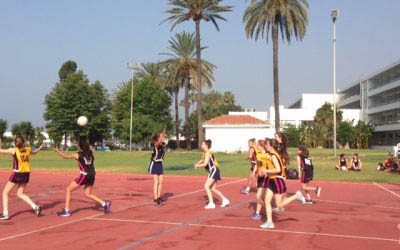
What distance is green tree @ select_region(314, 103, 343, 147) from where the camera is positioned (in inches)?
3004

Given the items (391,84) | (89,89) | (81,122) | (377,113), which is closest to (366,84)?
(377,113)

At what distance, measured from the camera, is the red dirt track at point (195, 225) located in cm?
770

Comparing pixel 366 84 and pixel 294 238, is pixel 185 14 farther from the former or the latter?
pixel 366 84

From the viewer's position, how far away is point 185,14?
1916 inches

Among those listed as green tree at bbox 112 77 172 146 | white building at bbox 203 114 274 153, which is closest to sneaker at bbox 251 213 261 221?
white building at bbox 203 114 274 153

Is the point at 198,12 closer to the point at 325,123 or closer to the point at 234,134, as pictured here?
the point at 234,134

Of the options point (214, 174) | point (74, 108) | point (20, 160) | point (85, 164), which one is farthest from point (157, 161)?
point (74, 108)

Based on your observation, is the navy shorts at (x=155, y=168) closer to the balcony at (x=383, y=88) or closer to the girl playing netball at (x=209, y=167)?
the girl playing netball at (x=209, y=167)

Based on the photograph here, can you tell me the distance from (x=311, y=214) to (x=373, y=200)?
4053 millimetres

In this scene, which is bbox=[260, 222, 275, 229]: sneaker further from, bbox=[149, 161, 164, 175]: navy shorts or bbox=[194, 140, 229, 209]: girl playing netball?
bbox=[149, 161, 164, 175]: navy shorts

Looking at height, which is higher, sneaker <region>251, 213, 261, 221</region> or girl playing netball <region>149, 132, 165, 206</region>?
girl playing netball <region>149, 132, 165, 206</region>

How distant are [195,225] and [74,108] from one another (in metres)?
63.0

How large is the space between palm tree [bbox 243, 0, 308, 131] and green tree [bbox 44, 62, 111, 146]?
114ft

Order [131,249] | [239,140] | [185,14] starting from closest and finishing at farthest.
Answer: [131,249]
[185,14]
[239,140]
